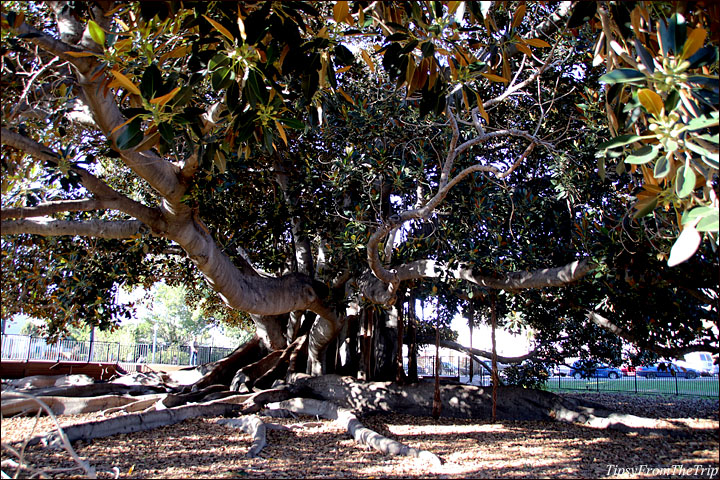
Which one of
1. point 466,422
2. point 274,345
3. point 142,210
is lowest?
point 466,422

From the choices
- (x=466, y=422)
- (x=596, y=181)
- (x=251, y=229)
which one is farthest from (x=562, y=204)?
(x=251, y=229)

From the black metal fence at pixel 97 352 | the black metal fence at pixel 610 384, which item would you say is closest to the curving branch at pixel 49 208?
the black metal fence at pixel 97 352

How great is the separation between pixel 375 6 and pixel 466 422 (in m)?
7.08

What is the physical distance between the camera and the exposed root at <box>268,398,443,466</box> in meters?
5.37

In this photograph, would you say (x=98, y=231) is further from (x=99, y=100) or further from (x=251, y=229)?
(x=251, y=229)

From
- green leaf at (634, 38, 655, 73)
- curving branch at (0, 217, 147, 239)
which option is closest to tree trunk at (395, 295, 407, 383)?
curving branch at (0, 217, 147, 239)

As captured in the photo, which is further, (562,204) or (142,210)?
(562,204)

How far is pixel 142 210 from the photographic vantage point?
535 cm

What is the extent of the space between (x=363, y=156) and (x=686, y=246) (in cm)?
456

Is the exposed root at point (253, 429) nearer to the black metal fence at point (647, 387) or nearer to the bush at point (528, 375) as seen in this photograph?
the bush at point (528, 375)

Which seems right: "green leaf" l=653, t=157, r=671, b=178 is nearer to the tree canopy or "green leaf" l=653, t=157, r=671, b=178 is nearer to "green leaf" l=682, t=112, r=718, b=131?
the tree canopy

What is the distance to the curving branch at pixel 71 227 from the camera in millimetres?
4719

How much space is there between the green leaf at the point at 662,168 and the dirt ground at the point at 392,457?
3.20m

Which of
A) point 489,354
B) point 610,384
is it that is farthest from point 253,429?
point 610,384
